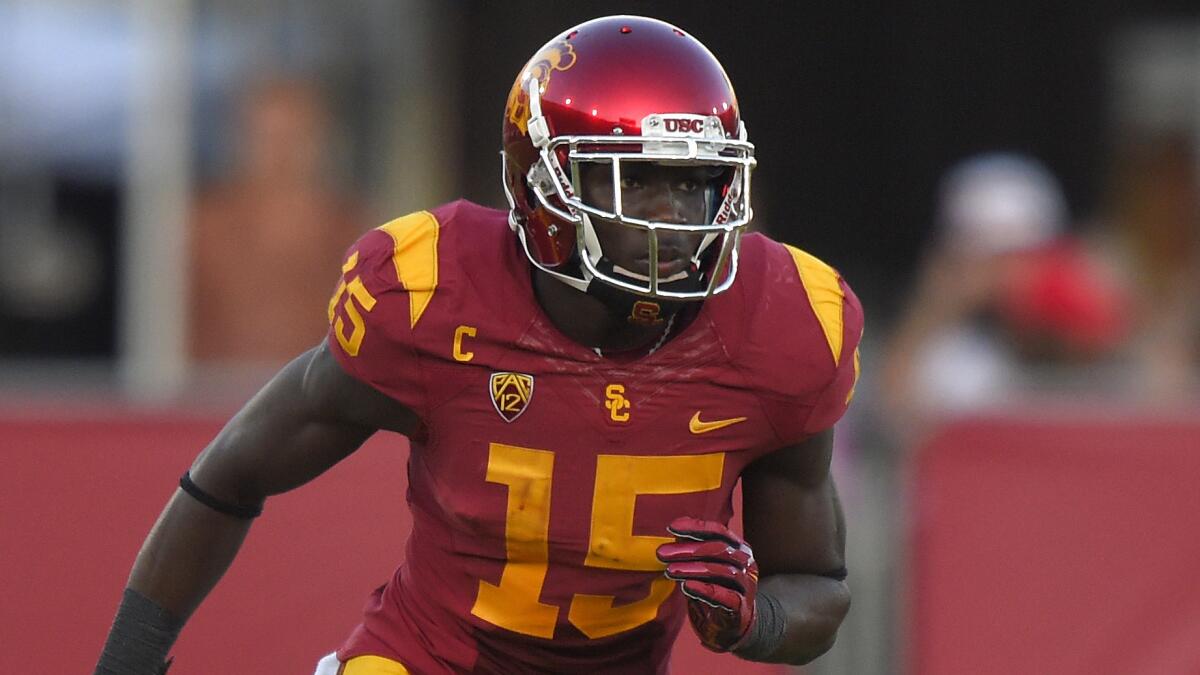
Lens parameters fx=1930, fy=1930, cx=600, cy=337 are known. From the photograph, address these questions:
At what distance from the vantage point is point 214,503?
3502 mm

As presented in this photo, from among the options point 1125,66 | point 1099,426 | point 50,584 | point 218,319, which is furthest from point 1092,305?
point 50,584

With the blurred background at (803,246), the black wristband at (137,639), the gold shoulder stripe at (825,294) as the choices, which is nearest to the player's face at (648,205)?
Result: the gold shoulder stripe at (825,294)

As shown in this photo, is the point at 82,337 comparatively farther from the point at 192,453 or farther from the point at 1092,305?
the point at 1092,305

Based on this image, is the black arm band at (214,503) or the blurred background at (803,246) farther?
the blurred background at (803,246)

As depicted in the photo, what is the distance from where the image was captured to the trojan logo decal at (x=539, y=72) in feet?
11.0

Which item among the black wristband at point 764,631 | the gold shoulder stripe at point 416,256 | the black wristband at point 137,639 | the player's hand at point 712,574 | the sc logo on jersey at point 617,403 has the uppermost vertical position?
the gold shoulder stripe at point 416,256

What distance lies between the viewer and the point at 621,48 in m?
3.31

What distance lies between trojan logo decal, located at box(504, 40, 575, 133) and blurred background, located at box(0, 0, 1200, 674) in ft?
7.35

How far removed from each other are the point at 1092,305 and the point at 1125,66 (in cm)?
250

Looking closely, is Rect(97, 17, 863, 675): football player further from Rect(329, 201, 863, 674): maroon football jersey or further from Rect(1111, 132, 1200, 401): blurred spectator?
Rect(1111, 132, 1200, 401): blurred spectator

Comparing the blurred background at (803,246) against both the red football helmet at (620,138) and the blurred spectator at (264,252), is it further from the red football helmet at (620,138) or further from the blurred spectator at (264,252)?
the red football helmet at (620,138)

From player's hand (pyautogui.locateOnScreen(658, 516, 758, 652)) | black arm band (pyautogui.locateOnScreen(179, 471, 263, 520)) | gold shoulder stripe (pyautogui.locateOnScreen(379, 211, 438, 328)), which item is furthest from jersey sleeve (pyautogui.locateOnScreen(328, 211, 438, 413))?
player's hand (pyautogui.locateOnScreen(658, 516, 758, 652))

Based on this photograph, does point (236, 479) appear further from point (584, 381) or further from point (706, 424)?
point (706, 424)

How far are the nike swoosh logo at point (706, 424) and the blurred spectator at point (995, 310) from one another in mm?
3191
